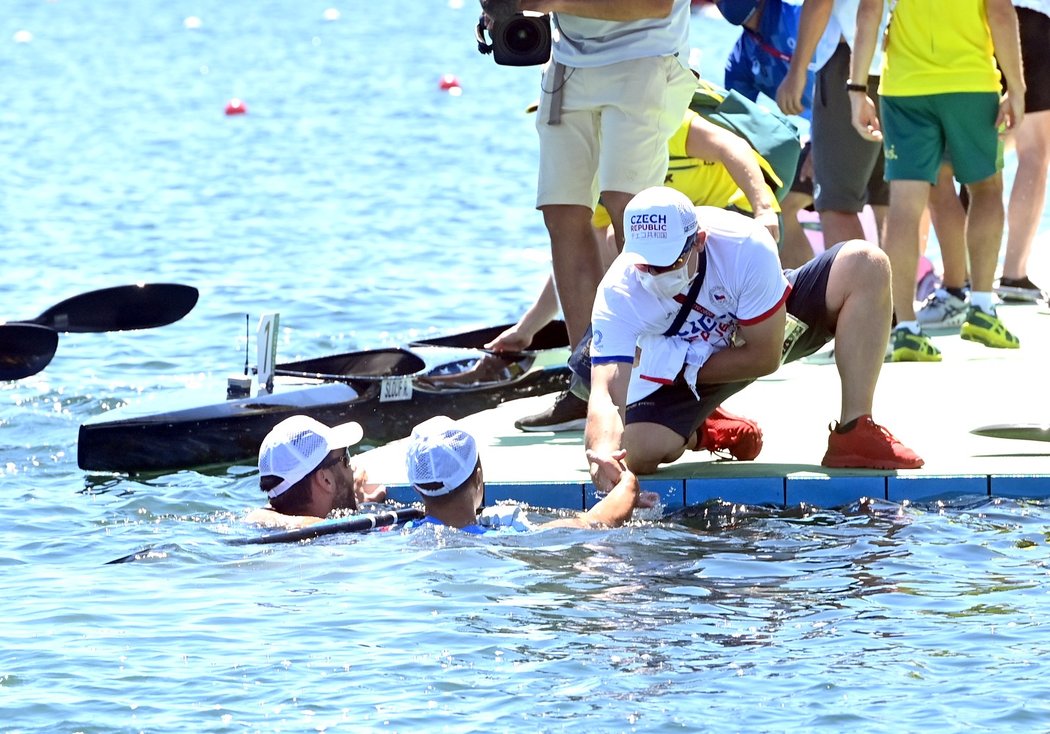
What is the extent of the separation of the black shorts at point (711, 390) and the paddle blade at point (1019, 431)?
34.1 inches

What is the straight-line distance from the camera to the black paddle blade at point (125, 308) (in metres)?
9.47

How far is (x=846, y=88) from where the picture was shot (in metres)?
9.20

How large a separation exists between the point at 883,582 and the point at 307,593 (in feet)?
6.23

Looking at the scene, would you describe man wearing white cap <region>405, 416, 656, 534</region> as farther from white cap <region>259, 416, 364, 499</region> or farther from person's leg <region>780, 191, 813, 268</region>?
person's leg <region>780, 191, 813, 268</region>

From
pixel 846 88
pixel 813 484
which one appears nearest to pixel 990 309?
pixel 846 88

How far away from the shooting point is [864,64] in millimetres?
8656

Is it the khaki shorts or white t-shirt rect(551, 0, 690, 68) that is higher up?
white t-shirt rect(551, 0, 690, 68)

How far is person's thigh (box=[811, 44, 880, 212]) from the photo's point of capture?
9.19 meters

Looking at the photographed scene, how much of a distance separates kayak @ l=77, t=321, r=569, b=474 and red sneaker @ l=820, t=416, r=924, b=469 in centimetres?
276

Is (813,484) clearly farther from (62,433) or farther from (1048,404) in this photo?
(62,433)

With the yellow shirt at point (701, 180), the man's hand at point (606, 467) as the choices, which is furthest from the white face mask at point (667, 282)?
the yellow shirt at point (701, 180)

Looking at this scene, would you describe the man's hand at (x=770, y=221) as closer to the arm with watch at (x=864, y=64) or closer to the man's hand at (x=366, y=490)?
the arm with watch at (x=864, y=64)

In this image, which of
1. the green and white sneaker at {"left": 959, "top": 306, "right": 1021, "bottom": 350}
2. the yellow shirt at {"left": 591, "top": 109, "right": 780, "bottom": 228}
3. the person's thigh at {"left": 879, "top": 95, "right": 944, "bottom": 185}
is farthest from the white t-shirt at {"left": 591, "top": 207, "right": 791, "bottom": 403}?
the green and white sneaker at {"left": 959, "top": 306, "right": 1021, "bottom": 350}

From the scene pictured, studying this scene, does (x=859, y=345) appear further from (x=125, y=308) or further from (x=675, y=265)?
(x=125, y=308)
